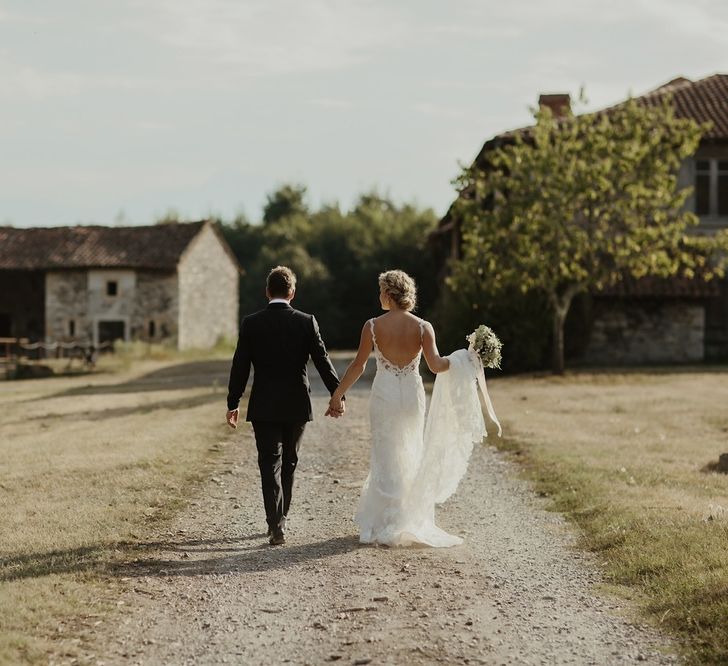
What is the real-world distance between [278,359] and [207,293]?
45252mm

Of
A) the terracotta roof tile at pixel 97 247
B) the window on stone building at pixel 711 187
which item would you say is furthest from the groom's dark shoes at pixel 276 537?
the terracotta roof tile at pixel 97 247

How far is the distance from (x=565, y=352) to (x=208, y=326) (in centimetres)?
2628

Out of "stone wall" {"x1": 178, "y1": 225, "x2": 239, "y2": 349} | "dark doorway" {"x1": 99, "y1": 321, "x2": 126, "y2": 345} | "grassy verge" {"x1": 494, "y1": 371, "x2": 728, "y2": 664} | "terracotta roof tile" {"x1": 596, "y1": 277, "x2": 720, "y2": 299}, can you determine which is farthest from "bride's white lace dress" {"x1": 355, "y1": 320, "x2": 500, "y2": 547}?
"dark doorway" {"x1": 99, "y1": 321, "x2": 126, "y2": 345}

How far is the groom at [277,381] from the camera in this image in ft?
26.5

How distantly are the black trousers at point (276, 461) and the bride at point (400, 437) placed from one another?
0.39 m

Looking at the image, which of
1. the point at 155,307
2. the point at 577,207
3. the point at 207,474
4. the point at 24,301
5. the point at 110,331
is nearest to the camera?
the point at 207,474

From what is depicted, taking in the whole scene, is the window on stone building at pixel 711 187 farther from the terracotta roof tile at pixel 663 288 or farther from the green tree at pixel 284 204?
the green tree at pixel 284 204

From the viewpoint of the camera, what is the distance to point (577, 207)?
26531 millimetres

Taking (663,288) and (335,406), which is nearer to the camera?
(335,406)

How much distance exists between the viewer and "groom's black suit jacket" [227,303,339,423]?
8094 millimetres

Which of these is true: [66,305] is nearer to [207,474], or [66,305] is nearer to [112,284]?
[112,284]

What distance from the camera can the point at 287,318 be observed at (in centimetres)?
814

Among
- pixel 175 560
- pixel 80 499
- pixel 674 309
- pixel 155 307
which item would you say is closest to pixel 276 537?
pixel 175 560

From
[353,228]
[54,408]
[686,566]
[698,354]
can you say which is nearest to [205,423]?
[54,408]
